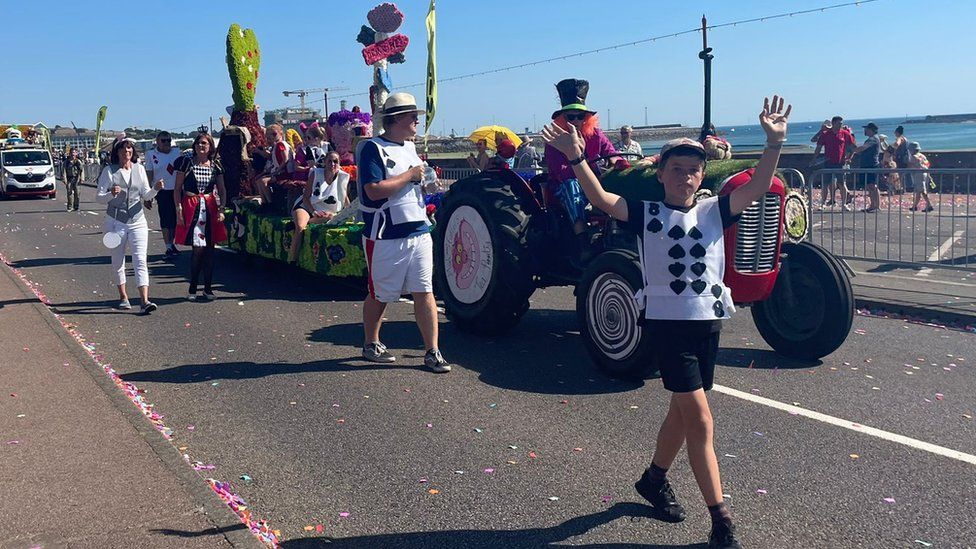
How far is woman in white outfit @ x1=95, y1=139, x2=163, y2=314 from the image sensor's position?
9375 millimetres

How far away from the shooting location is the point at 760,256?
21.6ft

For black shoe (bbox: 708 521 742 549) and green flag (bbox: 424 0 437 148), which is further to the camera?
green flag (bbox: 424 0 437 148)

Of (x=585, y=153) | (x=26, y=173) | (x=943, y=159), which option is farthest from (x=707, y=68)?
(x=26, y=173)

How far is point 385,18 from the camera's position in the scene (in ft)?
43.9

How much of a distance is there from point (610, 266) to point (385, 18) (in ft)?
26.4

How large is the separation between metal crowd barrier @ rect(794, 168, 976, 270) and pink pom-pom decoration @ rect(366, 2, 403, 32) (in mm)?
5994

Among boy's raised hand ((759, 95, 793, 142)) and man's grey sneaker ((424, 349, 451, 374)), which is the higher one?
boy's raised hand ((759, 95, 793, 142))

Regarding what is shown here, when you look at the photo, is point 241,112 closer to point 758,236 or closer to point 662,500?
point 758,236

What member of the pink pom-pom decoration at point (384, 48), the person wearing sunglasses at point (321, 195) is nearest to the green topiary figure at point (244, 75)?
the pink pom-pom decoration at point (384, 48)

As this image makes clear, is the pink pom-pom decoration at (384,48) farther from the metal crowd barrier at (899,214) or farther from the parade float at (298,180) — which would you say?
the metal crowd barrier at (899,214)

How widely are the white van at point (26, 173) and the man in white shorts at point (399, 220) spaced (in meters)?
30.0

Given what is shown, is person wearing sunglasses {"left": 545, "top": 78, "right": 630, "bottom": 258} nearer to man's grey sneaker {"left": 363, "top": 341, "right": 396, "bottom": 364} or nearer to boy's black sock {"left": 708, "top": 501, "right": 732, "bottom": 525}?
man's grey sneaker {"left": 363, "top": 341, "right": 396, "bottom": 364}

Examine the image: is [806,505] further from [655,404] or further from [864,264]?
[864,264]

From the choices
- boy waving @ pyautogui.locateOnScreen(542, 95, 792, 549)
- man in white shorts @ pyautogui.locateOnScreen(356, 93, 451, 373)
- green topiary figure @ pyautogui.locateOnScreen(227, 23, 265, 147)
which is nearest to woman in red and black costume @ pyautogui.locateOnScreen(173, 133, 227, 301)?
green topiary figure @ pyautogui.locateOnScreen(227, 23, 265, 147)
